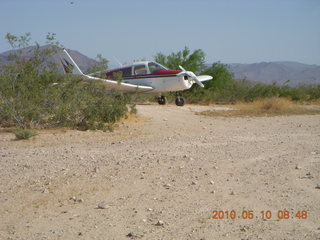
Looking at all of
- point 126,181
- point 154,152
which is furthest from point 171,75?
point 126,181

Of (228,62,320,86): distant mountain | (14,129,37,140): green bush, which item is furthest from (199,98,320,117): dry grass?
(228,62,320,86): distant mountain

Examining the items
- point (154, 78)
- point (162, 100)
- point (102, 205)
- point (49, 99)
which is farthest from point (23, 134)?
point (162, 100)

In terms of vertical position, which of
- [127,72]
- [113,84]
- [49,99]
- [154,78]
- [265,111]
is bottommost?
[265,111]

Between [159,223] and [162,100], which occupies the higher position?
[162,100]

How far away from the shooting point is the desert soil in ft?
12.2

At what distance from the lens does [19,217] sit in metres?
4.05

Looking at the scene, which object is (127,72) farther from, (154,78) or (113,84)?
(113,84)

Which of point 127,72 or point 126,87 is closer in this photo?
point 126,87

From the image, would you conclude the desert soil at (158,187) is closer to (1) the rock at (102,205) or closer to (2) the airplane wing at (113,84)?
(1) the rock at (102,205)

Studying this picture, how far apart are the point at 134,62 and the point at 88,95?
25.6ft

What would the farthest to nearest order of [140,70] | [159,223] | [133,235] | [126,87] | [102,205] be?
[140,70] → [126,87] → [102,205] → [159,223] → [133,235]
